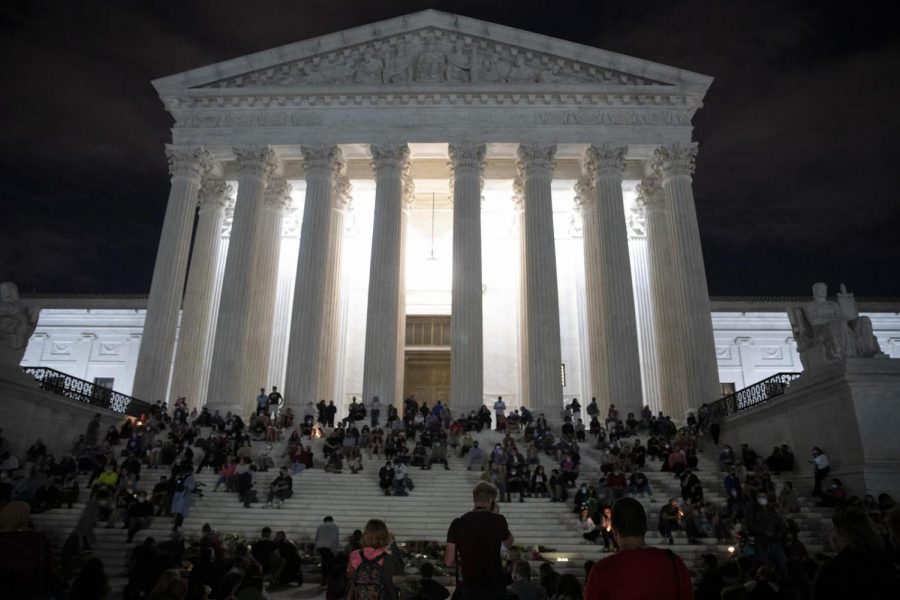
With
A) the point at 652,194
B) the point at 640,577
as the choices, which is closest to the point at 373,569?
the point at 640,577

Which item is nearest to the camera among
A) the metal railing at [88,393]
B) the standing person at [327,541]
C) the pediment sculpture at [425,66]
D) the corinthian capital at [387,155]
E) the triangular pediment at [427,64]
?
the standing person at [327,541]

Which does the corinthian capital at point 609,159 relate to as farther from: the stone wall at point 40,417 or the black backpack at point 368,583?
the black backpack at point 368,583

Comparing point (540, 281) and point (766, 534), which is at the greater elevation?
point (540, 281)

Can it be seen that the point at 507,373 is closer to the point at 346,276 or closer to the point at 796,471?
the point at 346,276

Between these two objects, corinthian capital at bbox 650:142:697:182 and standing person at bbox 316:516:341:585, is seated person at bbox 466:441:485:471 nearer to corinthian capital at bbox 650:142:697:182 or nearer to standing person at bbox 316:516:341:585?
standing person at bbox 316:516:341:585

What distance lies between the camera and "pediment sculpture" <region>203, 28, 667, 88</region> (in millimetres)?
32906

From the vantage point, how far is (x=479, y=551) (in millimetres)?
5328

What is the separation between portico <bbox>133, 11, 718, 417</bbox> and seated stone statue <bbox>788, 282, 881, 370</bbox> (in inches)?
397

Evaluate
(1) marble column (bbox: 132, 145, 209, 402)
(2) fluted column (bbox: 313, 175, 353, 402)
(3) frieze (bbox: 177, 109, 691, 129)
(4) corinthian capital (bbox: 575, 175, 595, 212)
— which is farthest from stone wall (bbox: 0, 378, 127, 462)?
(4) corinthian capital (bbox: 575, 175, 595, 212)

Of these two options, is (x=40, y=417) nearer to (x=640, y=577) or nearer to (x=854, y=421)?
(x=640, y=577)

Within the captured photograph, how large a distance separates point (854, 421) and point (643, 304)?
18249 mm

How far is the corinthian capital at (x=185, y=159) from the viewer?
32.4 m

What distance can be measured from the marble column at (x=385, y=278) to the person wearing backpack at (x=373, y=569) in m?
22.8

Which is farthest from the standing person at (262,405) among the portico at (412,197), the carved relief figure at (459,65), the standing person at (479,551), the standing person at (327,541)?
the standing person at (479,551)
